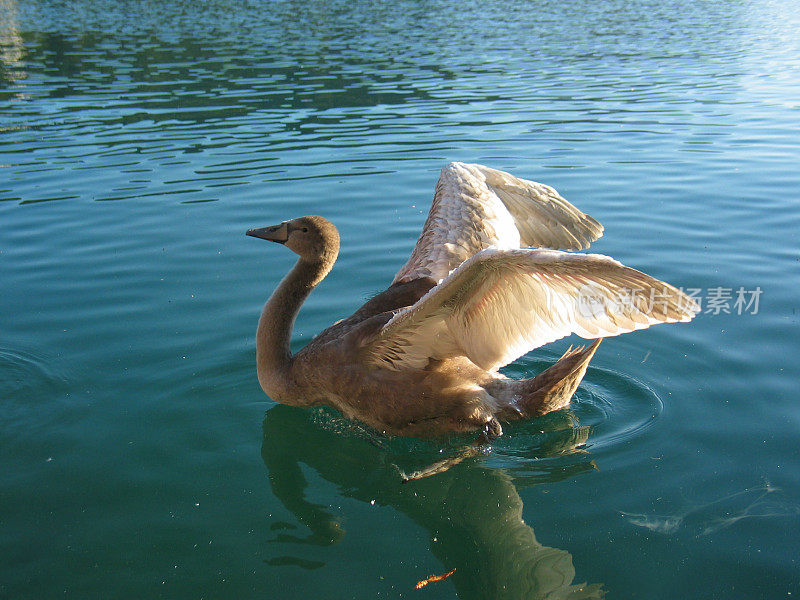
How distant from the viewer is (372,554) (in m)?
3.93

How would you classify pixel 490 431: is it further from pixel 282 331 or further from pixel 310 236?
pixel 310 236

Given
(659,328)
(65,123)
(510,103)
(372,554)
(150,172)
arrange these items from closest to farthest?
(372,554), (659,328), (150,172), (65,123), (510,103)

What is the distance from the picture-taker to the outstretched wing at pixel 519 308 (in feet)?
12.0

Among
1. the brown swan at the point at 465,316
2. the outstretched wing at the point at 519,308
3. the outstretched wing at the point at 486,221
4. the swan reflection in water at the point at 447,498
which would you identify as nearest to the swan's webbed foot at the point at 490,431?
the brown swan at the point at 465,316

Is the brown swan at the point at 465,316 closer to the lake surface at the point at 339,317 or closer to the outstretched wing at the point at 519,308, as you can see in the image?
the outstretched wing at the point at 519,308

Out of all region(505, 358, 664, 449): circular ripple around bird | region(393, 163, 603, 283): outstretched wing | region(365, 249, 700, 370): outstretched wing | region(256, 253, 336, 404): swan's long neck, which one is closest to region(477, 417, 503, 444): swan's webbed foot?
region(505, 358, 664, 449): circular ripple around bird

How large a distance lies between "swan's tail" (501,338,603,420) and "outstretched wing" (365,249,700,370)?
30 cm

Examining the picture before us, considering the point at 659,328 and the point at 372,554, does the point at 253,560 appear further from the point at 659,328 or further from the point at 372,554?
the point at 659,328

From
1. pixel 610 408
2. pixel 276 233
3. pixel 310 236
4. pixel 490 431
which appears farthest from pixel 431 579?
pixel 276 233

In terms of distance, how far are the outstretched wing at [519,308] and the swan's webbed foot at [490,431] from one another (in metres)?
0.41

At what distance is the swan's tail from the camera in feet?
15.1

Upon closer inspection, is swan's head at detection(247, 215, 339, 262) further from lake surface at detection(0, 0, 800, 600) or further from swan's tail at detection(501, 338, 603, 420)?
swan's tail at detection(501, 338, 603, 420)

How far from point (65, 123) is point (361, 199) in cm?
674

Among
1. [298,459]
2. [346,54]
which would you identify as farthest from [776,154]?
[346,54]
